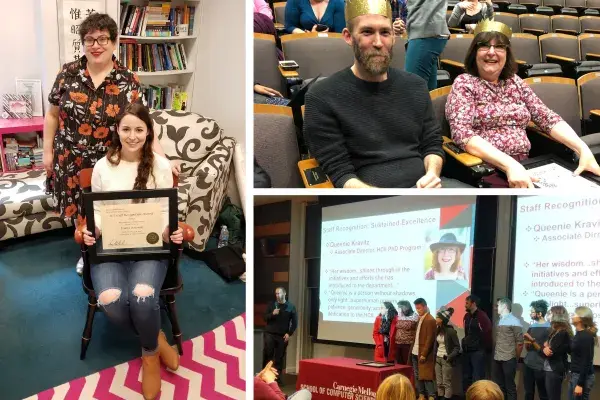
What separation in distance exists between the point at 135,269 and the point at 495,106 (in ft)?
4.87

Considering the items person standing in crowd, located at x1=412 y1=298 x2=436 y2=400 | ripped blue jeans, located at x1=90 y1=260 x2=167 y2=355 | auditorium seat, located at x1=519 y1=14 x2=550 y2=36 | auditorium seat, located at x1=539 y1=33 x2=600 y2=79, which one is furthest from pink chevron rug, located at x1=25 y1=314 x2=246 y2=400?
auditorium seat, located at x1=519 y1=14 x2=550 y2=36

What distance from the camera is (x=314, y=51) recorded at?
2.47 metres

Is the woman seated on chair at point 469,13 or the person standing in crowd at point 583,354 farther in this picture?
the woman seated on chair at point 469,13

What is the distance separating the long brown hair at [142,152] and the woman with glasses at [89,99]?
13 centimetres

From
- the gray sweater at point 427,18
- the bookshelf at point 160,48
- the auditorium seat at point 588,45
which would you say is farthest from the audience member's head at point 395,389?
the auditorium seat at point 588,45

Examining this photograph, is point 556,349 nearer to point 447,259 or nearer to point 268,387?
point 447,259

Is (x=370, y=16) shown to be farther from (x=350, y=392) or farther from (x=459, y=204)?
(x=350, y=392)

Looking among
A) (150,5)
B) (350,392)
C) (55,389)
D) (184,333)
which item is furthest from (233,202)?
(350,392)

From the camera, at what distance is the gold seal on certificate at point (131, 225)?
6.23 ft

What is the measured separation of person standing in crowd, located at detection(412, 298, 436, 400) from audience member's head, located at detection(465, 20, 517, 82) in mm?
962

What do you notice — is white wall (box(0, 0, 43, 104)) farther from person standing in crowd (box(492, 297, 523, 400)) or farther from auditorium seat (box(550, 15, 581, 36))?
auditorium seat (box(550, 15, 581, 36))

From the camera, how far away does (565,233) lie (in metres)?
1.22

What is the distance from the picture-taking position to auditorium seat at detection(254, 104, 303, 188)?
1.52m

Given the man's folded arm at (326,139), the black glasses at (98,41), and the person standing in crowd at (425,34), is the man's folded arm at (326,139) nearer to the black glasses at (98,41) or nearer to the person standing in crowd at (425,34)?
the person standing in crowd at (425,34)
